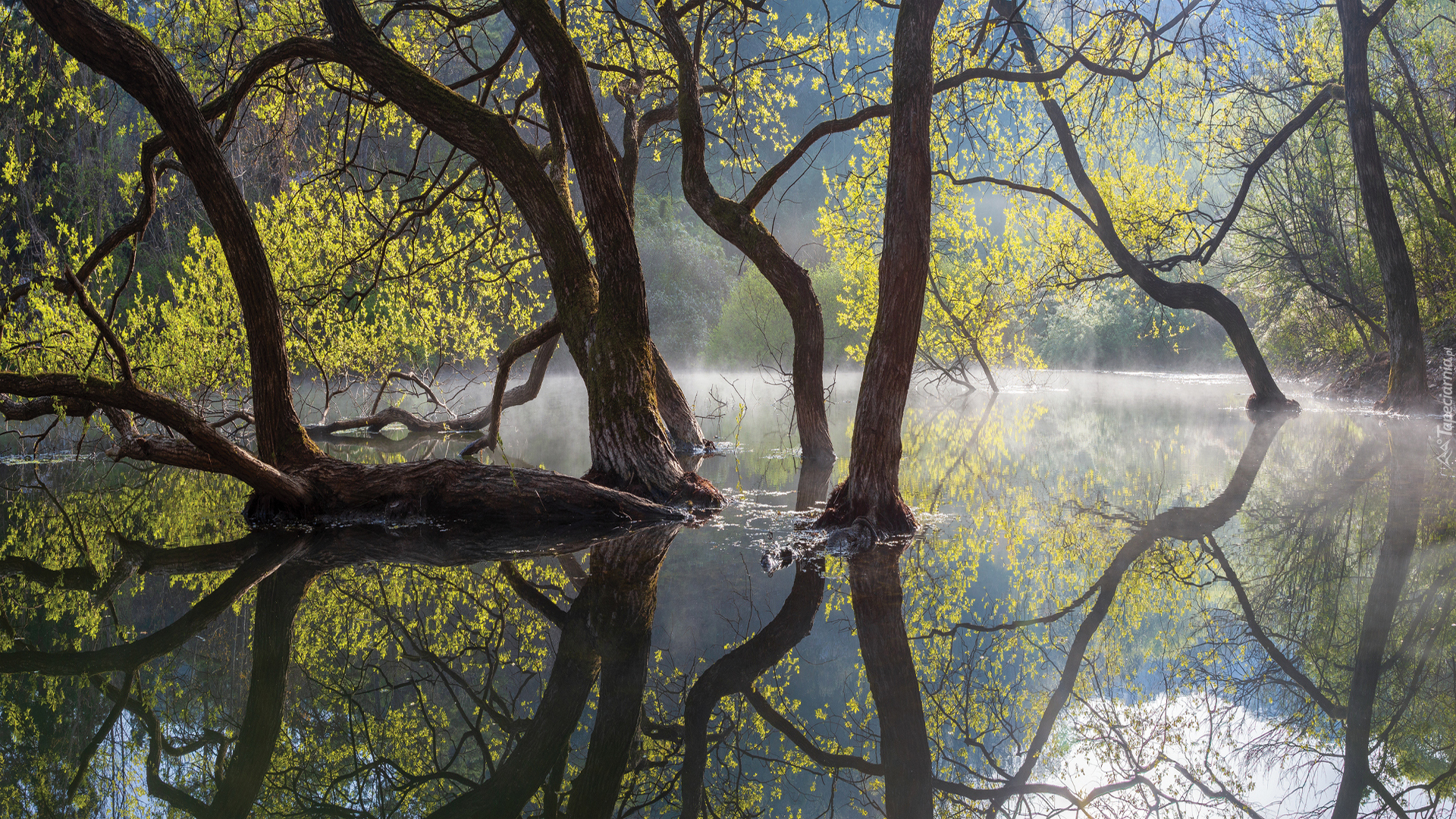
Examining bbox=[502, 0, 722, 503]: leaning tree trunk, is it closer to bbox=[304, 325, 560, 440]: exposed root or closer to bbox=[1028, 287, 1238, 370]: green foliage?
bbox=[304, 325, 560, 440]: exposed root

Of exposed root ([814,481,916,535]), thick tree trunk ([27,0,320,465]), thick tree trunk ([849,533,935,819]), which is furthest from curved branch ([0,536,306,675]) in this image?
exposed root ([814,481,916,535])

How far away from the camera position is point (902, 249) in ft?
18.9

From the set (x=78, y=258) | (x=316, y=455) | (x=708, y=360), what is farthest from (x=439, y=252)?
(x=708, y=360)

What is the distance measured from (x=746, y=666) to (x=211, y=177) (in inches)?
224

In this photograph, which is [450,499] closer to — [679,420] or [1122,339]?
[679,420]

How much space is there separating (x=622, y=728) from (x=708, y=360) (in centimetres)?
3412

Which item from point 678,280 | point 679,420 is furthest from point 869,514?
point 678,280

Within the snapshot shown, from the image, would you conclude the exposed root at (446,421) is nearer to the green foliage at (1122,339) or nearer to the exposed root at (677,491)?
the exposed root at (677,491)

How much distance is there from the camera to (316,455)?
7.28 metres

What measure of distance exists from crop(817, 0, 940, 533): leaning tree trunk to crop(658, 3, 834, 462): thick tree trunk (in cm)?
348

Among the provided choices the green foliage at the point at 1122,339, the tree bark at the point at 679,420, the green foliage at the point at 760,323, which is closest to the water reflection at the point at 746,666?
the tree bark at the point at 679,420

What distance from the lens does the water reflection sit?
277 cm

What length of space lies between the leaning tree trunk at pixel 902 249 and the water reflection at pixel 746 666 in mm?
768

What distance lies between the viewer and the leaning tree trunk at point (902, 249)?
18.8ft
